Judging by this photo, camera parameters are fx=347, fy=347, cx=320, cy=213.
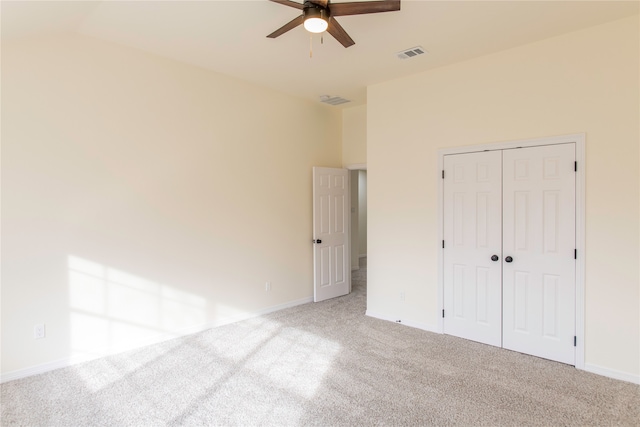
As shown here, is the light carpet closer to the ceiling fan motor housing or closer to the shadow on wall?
the shadow on wall

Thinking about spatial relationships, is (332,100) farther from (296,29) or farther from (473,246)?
(473,246)

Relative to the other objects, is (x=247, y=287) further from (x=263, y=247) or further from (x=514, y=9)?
(x=514, y=9)

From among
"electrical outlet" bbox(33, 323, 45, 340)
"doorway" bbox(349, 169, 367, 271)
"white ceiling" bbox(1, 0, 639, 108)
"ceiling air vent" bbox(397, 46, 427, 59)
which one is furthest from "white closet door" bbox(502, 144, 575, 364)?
"electrical outlet" bbox(33, 323, 45, 340)

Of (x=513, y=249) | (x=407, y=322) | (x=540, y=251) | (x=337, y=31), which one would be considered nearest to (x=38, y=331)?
(x=337, y=31)

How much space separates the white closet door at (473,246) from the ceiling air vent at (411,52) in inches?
45.9

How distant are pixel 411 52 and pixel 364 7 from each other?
147cm

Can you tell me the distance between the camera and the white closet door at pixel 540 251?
3223 millimetres

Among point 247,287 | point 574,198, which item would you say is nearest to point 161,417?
point 247,287

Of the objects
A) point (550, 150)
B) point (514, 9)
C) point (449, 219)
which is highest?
point (514, 9)

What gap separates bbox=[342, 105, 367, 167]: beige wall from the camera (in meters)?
5.57

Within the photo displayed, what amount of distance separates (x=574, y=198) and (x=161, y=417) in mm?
3846

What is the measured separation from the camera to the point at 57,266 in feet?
10.2

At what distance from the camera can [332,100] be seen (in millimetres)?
5258

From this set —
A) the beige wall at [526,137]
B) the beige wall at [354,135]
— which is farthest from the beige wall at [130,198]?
the beige wall at [526,137]
